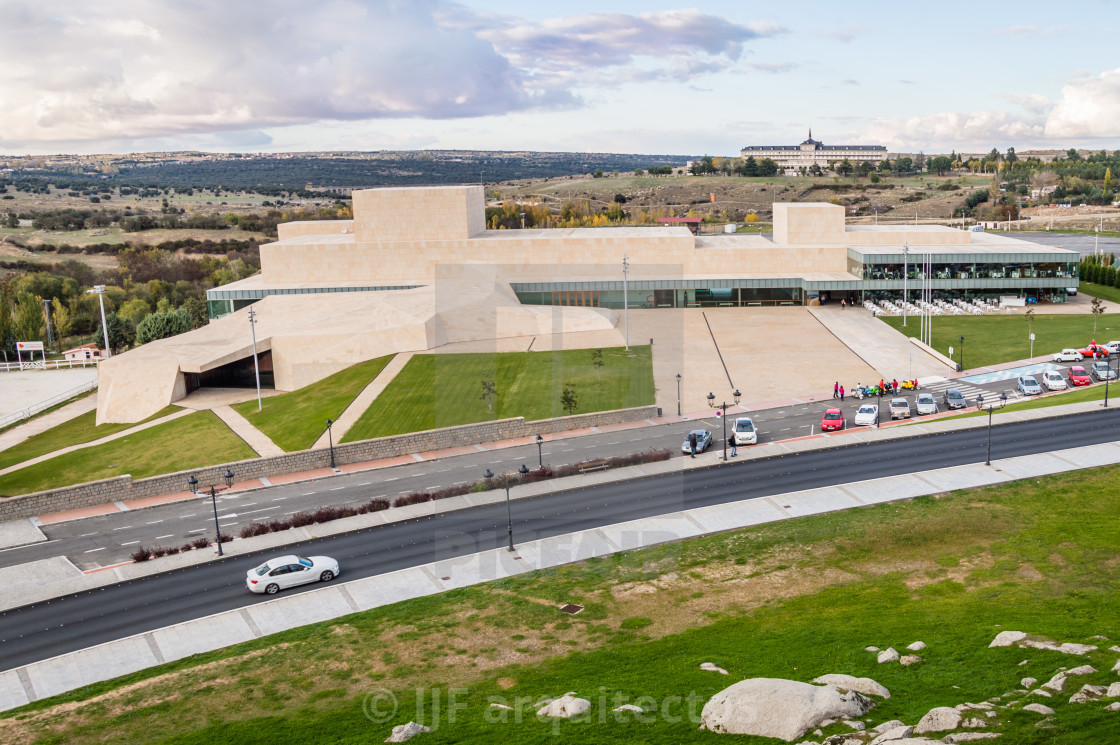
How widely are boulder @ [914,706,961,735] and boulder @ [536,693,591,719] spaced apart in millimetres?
8116

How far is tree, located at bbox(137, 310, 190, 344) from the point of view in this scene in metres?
93.4

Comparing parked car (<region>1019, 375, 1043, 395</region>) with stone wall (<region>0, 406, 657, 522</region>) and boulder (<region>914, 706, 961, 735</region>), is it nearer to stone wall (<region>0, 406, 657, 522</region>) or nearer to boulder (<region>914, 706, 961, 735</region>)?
stone wall (<region>0, 406, 657, 522</region>)

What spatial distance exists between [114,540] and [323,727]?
24833 mm

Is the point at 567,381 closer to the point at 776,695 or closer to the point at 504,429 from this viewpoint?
the point at 504,429

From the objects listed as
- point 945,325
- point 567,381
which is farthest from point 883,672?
point 945,325

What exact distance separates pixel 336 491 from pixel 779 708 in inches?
1338

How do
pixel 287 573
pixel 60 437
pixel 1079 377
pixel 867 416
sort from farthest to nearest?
pixel 60 437 → pixel 1079 377 → pixel 867 416 → pixel 287 573

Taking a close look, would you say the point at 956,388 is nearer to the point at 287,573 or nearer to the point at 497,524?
the point at 497,524

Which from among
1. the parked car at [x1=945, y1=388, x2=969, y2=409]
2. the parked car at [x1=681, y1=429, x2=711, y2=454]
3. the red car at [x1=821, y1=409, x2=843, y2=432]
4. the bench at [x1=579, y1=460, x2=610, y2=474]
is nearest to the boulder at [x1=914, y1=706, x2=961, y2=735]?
the bench at [x1=579, y1=460, x2=610, y2=474]

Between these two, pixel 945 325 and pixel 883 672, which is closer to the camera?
pixel 883 672

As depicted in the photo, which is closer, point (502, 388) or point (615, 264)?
point (502, 388)

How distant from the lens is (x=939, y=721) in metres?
18.2

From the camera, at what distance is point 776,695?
20.0 m

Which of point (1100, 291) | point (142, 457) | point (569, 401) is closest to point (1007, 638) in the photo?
point (569, 401)
